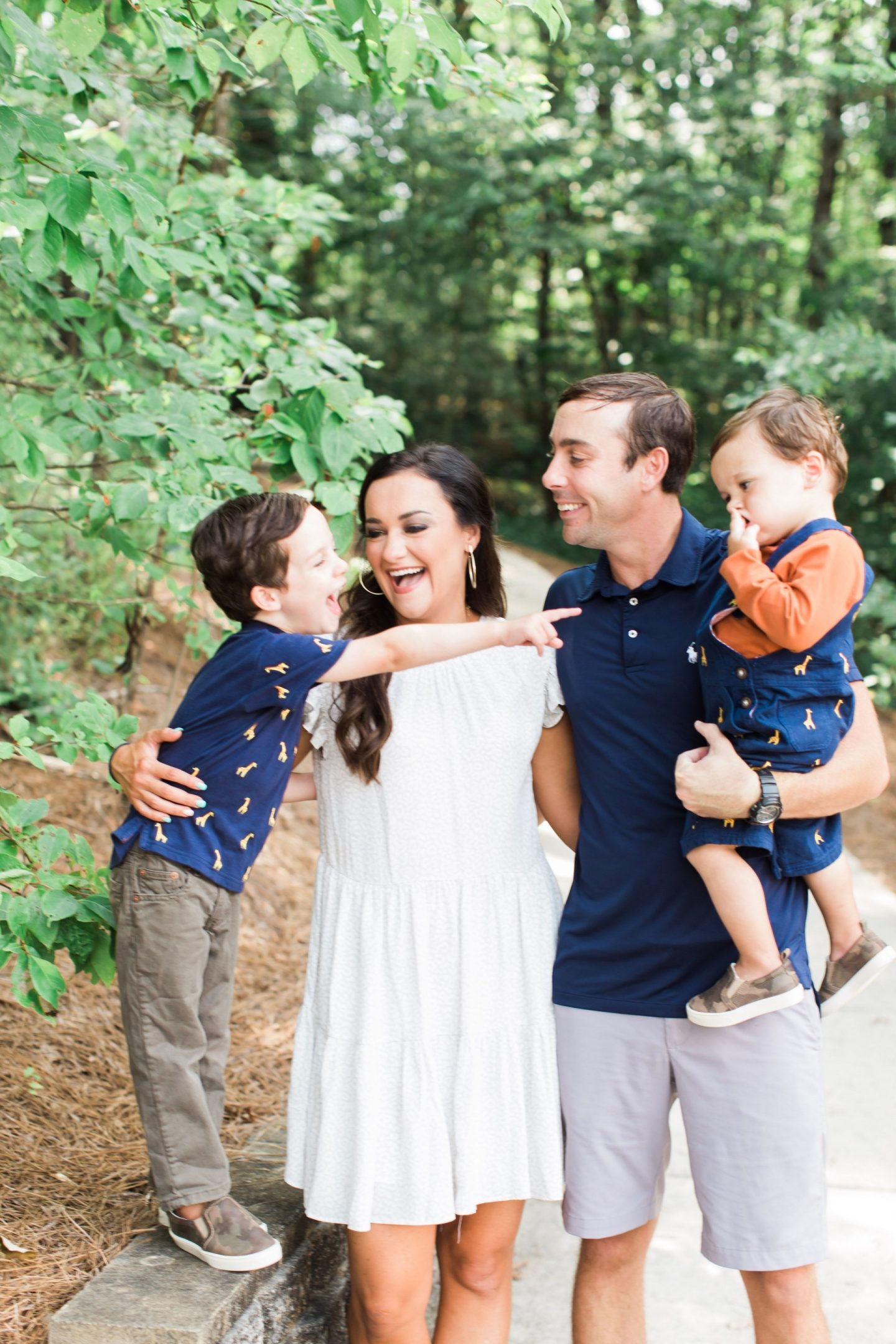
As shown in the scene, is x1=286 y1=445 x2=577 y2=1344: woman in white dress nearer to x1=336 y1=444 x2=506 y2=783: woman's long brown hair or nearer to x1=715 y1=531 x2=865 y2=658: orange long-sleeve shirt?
x1=336 y1=444 x2=506 y2=783: woman's long brown hair

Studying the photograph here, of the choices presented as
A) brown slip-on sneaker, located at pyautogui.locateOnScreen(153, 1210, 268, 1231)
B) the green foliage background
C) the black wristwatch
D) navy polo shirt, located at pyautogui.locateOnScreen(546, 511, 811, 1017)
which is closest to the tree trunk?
the green foliage background

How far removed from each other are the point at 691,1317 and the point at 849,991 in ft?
3.83

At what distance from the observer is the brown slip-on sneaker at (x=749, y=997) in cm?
208

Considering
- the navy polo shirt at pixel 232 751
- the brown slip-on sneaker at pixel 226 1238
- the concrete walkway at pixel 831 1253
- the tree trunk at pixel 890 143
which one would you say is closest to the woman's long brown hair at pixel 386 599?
the navy polo shirt at pixel 232 751

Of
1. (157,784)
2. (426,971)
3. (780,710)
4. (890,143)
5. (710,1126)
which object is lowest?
(710,1126)

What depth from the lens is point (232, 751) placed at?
7.20 feet

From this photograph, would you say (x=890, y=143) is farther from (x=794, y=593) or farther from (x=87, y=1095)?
(x=87, y=1095)

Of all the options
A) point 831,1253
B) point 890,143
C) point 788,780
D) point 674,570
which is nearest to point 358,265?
point 890,143

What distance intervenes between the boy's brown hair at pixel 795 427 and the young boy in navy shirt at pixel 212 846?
50 centimetres

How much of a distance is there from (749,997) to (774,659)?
0.61m

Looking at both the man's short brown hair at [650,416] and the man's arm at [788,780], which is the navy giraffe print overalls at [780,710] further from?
the man's short brown hair at [650,416]

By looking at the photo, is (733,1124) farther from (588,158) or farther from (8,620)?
(588,158)

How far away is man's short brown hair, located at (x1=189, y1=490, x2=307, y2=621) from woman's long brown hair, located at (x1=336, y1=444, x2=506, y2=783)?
0.71 ft

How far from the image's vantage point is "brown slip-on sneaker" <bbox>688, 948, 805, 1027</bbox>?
81.9 inches
